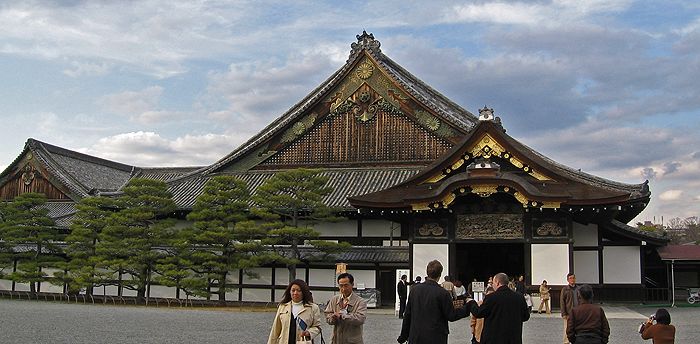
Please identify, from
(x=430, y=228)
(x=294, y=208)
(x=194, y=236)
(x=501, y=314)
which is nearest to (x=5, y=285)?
(x=194, y=236)

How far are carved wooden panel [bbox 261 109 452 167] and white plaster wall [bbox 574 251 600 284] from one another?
7306 millimetres

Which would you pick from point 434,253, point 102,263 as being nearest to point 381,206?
point 434,253

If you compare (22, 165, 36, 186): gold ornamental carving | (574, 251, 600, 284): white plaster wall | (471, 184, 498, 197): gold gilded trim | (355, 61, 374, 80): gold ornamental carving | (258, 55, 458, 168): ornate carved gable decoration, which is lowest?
(574, 251, 600, 284): white plaster wall

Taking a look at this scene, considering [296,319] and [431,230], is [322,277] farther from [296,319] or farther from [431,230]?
[296,319]

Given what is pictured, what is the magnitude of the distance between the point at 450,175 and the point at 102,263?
13.3m

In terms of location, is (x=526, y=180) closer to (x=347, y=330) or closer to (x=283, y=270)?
(x=283, y=270)

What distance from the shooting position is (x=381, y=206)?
22.8 metres

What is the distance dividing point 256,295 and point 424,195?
27.5 ft

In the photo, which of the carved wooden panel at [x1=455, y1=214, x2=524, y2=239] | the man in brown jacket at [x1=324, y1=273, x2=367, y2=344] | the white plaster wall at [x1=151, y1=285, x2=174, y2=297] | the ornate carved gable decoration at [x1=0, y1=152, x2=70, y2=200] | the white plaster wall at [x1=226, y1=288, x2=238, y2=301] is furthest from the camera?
the ornate carved gable decoration at [x1=0, y1=152, x2=70, y2=200]

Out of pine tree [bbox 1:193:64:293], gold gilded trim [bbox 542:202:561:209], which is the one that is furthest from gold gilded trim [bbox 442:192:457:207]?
pine tree [bbox 1:193:64:293]

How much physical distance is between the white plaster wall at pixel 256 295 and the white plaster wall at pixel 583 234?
37.1 ft

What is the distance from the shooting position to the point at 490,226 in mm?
22734

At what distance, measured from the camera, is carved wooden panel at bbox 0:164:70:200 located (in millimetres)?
38000

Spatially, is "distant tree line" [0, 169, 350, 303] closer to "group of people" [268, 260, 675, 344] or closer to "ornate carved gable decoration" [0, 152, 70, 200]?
"ornate carved gable decoration" [0, 152, 70, 200]
